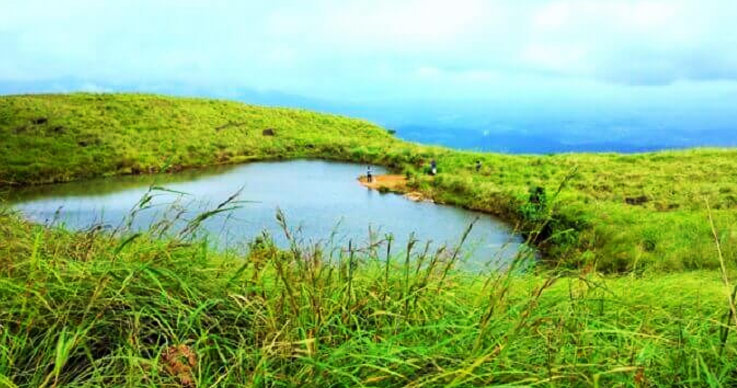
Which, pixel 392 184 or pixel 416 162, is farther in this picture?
pixel 416 162

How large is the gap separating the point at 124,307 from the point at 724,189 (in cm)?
2697

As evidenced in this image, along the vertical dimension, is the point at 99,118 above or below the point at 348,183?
above

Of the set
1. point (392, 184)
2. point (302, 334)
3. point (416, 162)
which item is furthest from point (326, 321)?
point (416, 162)

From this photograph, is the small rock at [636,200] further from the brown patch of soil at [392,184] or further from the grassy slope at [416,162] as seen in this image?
the brown patch of soil at [392,184]

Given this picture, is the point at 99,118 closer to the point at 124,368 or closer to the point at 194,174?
the point at 194,174

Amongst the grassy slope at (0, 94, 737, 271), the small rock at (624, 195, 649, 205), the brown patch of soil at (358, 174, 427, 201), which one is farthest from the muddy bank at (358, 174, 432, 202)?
the small rock at (624, 195, 649, 205)

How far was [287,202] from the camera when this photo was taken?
28797mm

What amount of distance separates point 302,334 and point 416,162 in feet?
128

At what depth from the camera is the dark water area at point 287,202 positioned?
835 inches

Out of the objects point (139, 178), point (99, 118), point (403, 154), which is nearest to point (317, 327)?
point (139, 178)

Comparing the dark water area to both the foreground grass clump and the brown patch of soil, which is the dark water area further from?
the foreground grass clump

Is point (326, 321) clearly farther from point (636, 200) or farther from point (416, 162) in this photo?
point (416, 162)

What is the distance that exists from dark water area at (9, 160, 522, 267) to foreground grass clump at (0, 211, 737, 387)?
40.6 ft

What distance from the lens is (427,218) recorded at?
992 inches
